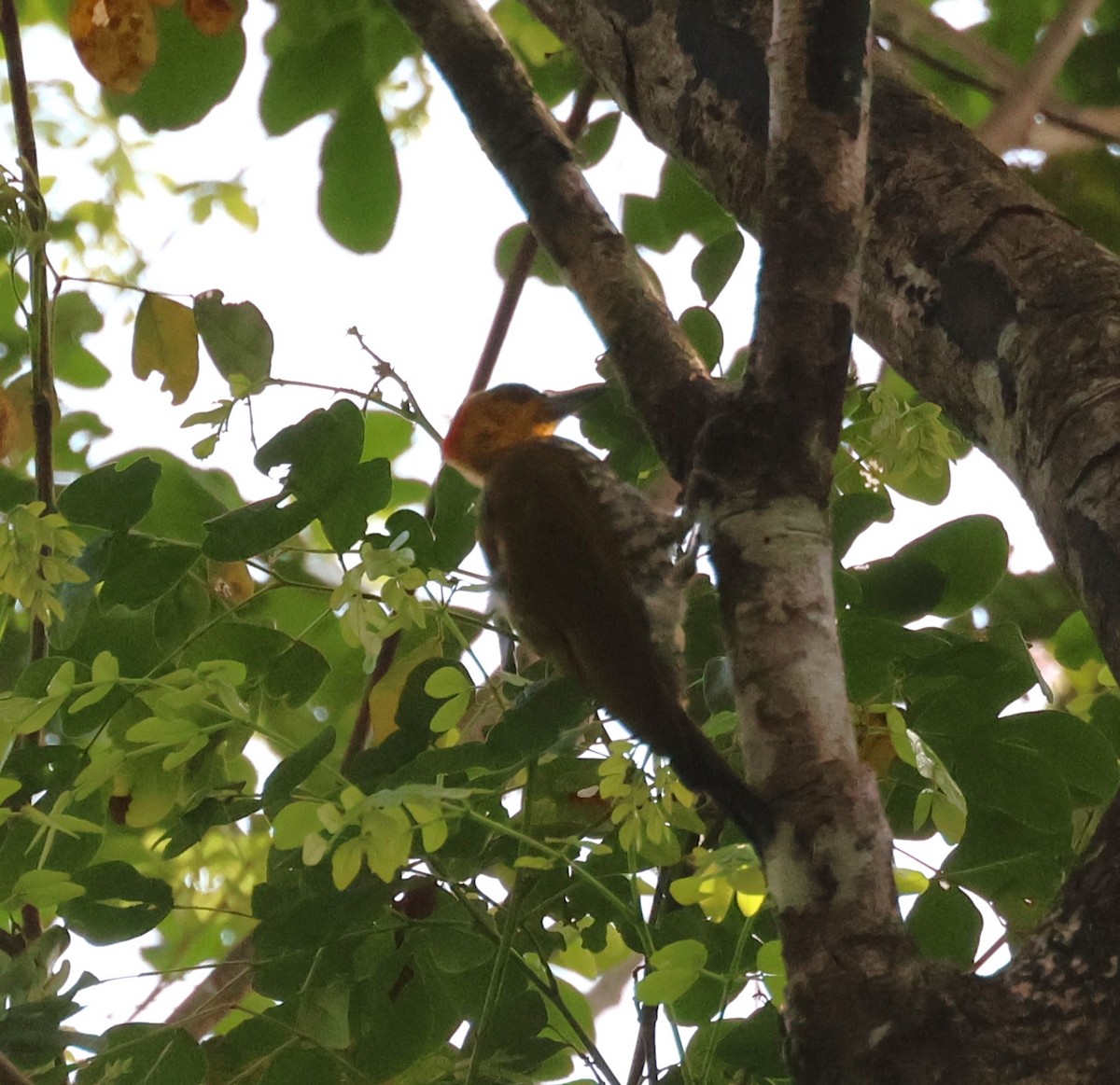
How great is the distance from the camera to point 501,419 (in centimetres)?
282

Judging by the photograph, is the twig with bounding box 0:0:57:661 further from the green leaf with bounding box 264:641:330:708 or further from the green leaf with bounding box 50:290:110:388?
the green leaf with bounding box 50:290:110:388

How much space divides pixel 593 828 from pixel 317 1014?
40 centimetres

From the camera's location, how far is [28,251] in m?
1.72

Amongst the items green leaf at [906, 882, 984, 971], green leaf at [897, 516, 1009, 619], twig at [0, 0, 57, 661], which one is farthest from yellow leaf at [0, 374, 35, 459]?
green leaf at [906, 882, 984, 971]

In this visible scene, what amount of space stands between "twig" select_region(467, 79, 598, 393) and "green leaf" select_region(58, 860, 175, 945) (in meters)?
1.31

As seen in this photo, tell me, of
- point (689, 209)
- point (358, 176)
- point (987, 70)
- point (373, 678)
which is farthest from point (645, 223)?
point (373, 678)

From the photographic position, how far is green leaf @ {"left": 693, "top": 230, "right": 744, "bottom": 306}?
1989mm

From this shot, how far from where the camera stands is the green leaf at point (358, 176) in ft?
7.16

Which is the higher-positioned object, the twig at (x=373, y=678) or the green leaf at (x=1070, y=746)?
the twig at (x=373, y=678)

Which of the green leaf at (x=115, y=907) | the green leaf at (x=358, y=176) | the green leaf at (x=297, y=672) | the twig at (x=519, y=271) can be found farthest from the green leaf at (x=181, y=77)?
the green leaf at (x=115, y=907)

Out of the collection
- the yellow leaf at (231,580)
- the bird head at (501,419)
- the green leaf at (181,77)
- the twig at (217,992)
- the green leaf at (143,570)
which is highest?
the green leaf at (181,77)

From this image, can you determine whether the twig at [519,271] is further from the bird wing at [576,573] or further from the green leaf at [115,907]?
the green leaf at [115,907]

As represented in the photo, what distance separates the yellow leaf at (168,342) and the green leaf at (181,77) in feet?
1.09

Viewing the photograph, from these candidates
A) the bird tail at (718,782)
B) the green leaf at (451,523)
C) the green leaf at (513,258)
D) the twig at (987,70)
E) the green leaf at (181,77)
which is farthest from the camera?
the green leaf at (513,258)
